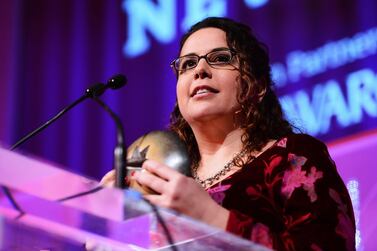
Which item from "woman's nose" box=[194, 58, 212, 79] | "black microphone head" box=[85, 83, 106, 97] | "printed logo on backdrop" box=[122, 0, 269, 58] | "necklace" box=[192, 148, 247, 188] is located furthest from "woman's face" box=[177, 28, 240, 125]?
"printed logo on backdrop" box=[122, 0, 269, 58]

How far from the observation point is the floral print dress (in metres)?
1.15

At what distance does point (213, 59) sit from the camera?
5.32 ft

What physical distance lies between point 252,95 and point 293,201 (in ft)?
1.48

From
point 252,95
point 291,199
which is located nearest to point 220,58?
point 252,95

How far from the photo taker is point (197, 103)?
1.59m

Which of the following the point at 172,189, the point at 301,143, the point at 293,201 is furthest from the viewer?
the point at 301,143

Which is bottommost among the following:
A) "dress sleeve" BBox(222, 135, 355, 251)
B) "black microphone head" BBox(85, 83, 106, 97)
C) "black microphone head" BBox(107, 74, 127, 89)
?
"dress sleeve" BBox(222, 135, 355, 251)

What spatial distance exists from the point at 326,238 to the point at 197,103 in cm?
54

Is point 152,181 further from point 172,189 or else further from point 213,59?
point 213,59

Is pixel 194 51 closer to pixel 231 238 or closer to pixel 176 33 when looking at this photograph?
pixel 231 238

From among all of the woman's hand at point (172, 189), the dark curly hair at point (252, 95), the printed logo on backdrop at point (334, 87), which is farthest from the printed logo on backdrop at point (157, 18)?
the woman's hand at point (172, 189)

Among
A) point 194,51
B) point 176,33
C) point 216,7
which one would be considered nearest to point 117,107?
point 176,33

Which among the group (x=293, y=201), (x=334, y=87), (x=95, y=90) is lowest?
(x=293, y=201)

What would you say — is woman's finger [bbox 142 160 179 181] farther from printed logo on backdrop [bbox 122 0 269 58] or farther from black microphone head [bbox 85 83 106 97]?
printed logo on backdrop [bbox 122 0 269 58]
